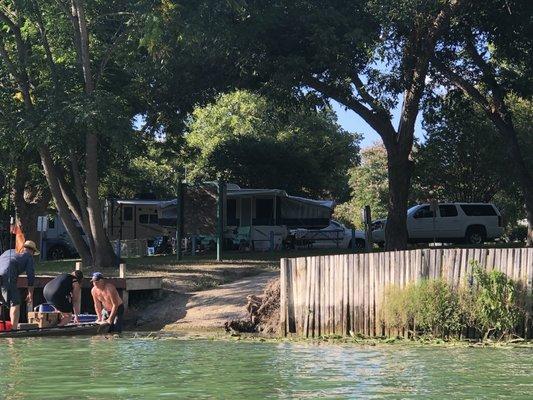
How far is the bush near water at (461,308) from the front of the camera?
15.3 metres

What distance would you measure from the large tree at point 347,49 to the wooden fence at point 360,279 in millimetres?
8002

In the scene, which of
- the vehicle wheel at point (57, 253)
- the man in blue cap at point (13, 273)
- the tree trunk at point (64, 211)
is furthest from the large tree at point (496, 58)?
the vehicle wheel at point (57, 253)

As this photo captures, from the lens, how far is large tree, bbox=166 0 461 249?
946 inches

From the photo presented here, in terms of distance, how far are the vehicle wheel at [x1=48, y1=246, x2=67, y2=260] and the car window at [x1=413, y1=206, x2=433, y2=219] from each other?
1509 centimetres

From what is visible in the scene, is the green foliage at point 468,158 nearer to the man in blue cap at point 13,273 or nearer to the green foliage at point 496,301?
the green foliage at point 496,301

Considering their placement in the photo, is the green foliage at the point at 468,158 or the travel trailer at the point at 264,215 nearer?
the travel trailer at the point at 264,215

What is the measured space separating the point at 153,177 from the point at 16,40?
34.7 meters

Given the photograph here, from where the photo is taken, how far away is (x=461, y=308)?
1572cm

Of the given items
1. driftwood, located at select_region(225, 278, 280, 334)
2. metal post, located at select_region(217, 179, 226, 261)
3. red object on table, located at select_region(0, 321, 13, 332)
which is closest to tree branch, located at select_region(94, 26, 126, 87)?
metal post, located at select_region(217, 179, 226, 261)

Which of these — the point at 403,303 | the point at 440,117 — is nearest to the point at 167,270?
the point at 403,303

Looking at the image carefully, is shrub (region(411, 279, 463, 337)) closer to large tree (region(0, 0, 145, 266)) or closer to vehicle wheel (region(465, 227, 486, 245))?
large tree (region(0, 0, 145, 266))

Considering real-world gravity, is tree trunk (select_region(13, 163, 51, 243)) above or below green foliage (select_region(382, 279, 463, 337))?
above

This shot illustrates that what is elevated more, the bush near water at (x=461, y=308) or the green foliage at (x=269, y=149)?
the green foliage at (x=269, y=149)

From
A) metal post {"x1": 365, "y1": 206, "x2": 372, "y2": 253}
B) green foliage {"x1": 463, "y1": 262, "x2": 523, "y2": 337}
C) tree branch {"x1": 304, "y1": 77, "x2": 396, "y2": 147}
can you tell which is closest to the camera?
green foliage {"x1": 463, "y1": 262, "x2": 523, "y2": 337}
